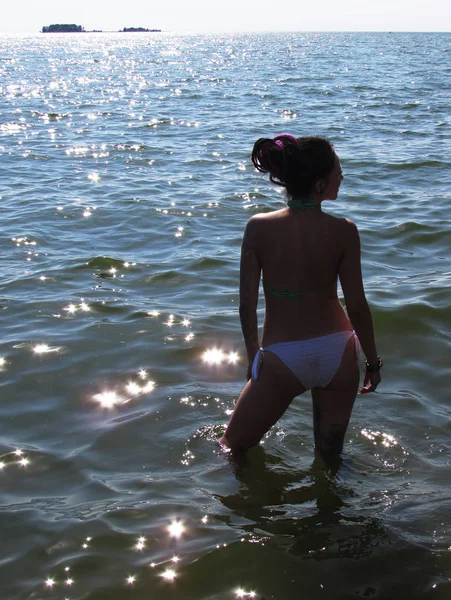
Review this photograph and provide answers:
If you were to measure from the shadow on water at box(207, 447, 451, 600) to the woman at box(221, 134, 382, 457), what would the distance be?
0.45m

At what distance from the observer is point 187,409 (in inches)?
205

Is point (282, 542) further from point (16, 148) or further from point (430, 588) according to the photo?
point (16, 148)

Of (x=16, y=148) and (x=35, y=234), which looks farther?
(x=16, y=148)

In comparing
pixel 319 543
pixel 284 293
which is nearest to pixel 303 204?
pixel 284 293

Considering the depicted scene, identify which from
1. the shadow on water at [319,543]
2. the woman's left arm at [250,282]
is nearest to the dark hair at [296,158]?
the woman's left arm at [250,282]

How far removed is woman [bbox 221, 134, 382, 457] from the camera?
3.50 m

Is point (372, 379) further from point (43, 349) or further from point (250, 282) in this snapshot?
point (43, 349)

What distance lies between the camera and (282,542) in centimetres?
374

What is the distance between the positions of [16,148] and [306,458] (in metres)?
13.2

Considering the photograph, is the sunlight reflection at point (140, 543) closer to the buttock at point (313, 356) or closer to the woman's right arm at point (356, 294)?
the buttock at point (313, 356)

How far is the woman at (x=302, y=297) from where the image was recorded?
3.50 m

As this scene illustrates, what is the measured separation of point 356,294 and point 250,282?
569mm

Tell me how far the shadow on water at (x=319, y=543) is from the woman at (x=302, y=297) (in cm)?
45

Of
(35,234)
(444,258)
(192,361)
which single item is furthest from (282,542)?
(35,234)
